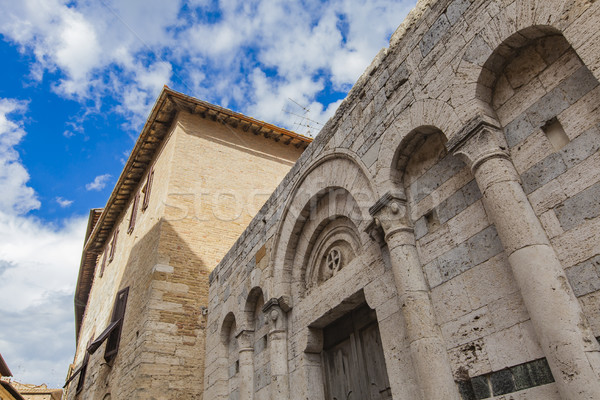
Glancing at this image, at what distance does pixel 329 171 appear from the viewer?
525 cm

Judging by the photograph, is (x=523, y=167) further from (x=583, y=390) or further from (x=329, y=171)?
(x=329, y=171)

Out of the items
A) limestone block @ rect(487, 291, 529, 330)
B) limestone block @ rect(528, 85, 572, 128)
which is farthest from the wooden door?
limestone block @ rect(528, 85, 572, 128)

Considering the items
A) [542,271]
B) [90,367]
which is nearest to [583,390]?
[542,271]

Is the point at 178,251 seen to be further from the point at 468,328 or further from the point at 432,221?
the point at 468,328

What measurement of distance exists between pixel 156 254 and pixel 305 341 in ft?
17.1

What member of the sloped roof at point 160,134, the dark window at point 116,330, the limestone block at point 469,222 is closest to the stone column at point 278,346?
the limestone block at point 469,222

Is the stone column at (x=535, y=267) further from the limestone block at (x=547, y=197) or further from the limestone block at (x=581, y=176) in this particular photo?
the limestone block at (x=581, y=176)

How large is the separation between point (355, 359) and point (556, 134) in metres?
3.05

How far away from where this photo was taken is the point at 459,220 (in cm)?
339

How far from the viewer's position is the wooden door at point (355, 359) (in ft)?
13.8

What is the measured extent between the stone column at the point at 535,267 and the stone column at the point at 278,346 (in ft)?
11.1

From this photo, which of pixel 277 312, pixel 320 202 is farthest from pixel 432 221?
pixel 277 312

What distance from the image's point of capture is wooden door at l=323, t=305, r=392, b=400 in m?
4.21

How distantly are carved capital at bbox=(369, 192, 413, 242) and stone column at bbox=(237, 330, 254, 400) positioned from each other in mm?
3392
